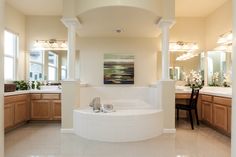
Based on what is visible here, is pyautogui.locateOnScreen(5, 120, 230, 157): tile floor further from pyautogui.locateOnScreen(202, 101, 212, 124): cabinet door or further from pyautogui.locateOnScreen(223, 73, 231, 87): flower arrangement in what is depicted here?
pyautogui.locateOnScreen(223, 73, 231, 87): flower arrangement

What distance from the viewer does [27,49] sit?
19.4 ft

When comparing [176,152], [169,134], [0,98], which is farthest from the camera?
[169,134]

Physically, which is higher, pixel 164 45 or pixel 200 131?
pixel 164 45

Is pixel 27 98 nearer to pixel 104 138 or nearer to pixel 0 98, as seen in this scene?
pixel 104 138

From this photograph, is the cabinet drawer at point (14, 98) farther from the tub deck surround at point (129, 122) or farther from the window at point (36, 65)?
the tub deck surround at point (129, 122)

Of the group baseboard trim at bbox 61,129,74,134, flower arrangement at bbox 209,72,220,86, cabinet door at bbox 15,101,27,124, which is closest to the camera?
baseboard trim at bbox 61,129,74,134

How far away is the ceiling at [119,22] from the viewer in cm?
404

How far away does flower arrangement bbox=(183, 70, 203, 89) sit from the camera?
18.4ft

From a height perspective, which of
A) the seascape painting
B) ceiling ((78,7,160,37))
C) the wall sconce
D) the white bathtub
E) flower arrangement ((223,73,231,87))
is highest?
ceiling ((78,7,160,37))

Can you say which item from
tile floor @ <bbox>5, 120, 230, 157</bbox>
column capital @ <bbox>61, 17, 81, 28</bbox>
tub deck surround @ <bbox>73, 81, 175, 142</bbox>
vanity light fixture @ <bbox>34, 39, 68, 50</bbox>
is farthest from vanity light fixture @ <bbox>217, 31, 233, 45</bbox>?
vanity light fixture @ <bbox>34, 39, 68, 50</bbox>

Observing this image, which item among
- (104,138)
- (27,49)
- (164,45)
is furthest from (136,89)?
(27,49)

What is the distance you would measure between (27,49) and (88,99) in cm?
225

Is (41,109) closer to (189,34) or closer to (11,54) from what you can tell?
(11,54)

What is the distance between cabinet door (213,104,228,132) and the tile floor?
0.63 ft
